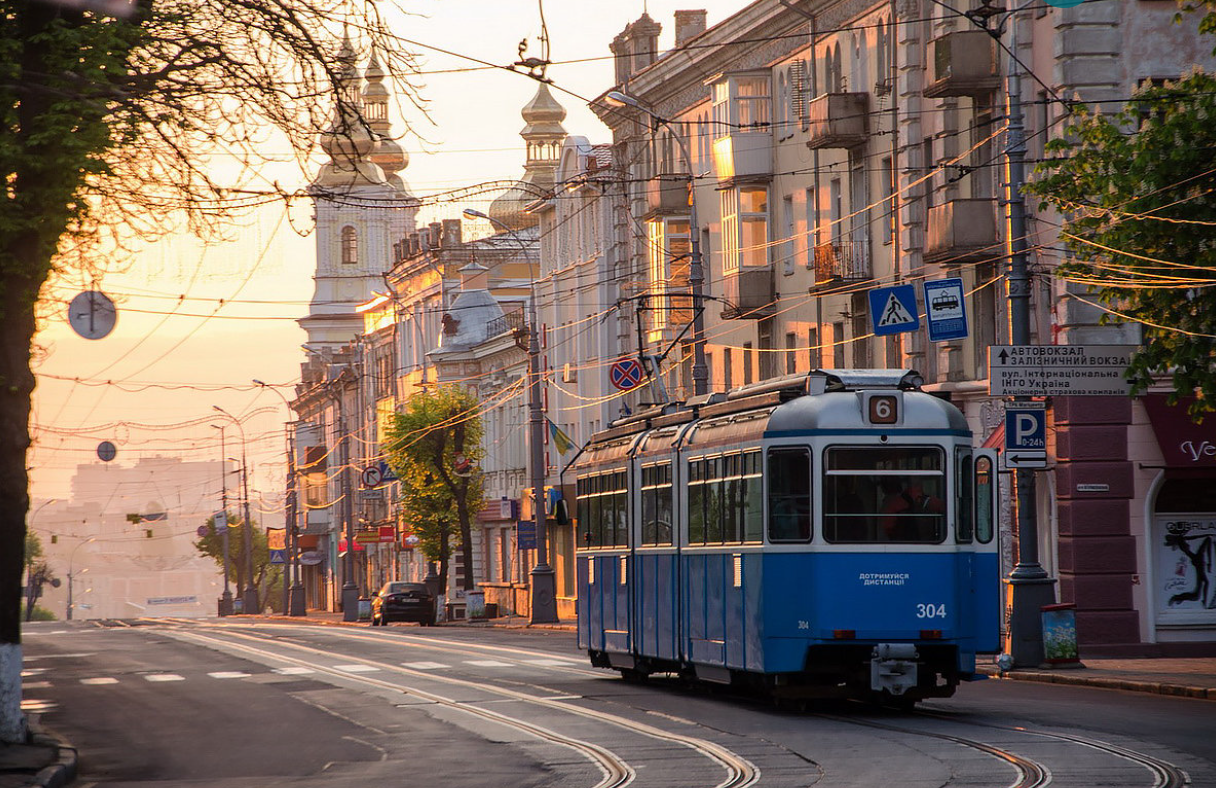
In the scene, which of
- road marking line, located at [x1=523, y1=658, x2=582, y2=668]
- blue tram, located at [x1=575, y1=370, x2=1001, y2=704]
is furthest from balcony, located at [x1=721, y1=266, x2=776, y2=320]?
blue tram, located at [x1=575, y1=370, x2=1001, y2=704]

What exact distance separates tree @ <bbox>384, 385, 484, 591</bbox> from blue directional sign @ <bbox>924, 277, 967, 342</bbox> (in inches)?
1638

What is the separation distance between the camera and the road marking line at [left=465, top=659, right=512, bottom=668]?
104ft

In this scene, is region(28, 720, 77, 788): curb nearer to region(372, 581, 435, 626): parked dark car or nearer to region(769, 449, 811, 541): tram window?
region(769, 449, 811, 541): tram window

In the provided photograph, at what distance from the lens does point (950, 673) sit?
20375 millimetres

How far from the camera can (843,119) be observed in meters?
42.3

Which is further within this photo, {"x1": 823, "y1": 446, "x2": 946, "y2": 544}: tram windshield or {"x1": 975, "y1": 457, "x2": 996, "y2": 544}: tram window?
{"x1": 975, "y1": 457, "x2": 996, "y2": 544}: tram window

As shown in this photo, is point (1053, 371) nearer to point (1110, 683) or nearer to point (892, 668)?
point (1110, 683)

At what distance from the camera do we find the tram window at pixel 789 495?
20.4 m

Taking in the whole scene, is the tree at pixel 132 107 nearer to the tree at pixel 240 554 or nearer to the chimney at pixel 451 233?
the chimney at pixel 451 233

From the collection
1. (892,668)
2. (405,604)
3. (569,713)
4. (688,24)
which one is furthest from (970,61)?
(405,604)

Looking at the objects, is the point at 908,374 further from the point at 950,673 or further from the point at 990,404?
the point at 990,404

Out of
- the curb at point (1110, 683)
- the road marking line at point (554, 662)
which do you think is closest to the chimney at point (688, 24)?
the road marking line at point (554, 662)

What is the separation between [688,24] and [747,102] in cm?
1147

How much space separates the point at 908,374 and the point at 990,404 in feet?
54.1
